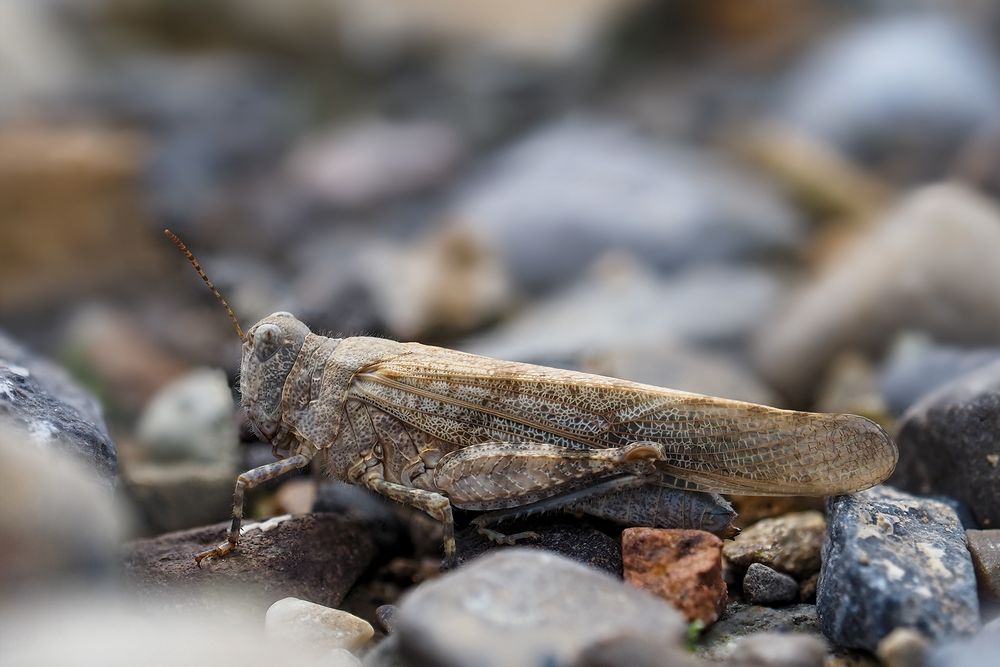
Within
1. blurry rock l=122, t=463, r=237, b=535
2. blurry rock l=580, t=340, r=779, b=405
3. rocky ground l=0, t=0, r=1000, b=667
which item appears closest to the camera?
rocky ground l=0, t=0, r=1000, b=667

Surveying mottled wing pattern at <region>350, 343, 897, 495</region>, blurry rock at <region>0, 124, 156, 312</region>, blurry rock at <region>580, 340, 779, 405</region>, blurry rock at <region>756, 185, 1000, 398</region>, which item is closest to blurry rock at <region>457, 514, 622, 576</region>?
mottled wing pattern at <region>350, 343, 897, 495</region>

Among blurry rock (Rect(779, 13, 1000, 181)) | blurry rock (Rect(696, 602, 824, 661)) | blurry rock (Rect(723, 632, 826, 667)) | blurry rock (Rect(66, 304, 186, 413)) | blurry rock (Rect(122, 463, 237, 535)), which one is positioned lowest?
blurry rock (Rect(723, 632, 826, 667))

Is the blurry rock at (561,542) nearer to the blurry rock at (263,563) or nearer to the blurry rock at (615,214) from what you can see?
the blurry rock at (263,563)

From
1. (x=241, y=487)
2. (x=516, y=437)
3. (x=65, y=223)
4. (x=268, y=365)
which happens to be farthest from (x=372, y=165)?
(x=516, y=437)

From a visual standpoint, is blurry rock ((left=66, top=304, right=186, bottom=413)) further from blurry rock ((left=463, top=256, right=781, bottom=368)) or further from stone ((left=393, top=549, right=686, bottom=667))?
stone ((left=393, top=549, right=686, bottom=667))

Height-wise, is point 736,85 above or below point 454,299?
above

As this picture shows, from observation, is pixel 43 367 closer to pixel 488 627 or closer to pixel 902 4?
pixel 488 627

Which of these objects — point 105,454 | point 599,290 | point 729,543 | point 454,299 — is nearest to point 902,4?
point 599,290

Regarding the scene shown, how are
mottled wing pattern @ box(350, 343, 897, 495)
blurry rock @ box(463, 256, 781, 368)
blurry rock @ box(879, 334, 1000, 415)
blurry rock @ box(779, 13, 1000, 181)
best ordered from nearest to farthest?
mottled wing pattern @ box(350, 343, 897, 495)
blurry rock @ box(879, 334, 1000, 415)
blurry rock @ box(463, 256, 781, 368)
blurry rock @ box(779, 13, 1000, 181)
